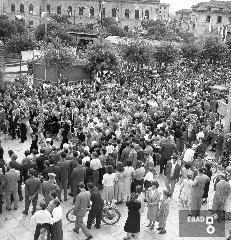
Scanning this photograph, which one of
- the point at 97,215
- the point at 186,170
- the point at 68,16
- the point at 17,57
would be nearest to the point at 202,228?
the point at 186,170

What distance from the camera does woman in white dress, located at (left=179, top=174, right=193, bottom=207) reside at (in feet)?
36.2

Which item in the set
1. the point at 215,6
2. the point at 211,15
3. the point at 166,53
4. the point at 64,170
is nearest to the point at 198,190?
the point at 64,170

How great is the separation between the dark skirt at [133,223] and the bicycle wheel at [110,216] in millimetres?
1134

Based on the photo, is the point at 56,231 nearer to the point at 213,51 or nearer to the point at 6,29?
the point at 213,51

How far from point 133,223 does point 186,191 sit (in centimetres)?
252

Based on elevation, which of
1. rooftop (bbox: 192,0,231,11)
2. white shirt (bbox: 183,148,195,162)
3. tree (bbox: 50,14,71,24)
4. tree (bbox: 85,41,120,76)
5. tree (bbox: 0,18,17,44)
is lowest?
white shirt (bbox: 183,148,195,162)

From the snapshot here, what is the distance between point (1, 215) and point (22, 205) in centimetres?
76

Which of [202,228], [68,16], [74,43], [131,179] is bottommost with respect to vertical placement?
[202,228]

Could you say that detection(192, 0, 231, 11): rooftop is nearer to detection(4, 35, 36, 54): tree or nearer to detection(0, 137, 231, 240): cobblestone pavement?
detection(4, 35, 36, 54): tree

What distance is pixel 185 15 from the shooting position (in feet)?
355

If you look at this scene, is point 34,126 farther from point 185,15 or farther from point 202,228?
point 185,15

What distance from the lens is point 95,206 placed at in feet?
32.4

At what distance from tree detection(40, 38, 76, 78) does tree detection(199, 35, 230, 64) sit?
16612 millimetres

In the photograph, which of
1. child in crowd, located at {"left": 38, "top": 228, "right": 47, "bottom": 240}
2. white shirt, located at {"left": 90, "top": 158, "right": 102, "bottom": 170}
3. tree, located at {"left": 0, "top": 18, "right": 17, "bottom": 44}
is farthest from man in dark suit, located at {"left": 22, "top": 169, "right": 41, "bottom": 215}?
tree, located at {"left": 0, "top": 18, "right": 17, "bottom": 44}
